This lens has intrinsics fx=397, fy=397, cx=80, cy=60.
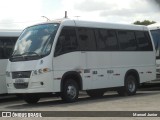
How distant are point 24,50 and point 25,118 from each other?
16.0 feet

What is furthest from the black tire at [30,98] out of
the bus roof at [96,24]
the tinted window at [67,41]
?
the bus roof at [96,24]

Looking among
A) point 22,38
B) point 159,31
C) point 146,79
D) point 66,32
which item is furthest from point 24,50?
point 159,31

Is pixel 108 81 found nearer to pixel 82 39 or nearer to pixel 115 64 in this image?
pixel 115 64

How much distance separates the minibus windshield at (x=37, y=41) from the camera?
13.3m

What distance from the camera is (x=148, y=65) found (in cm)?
1794

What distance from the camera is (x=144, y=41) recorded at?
18078 mm

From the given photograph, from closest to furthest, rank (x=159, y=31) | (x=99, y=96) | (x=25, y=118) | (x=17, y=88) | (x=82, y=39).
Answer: (x=25, y=118), (x=17, y=88), (x=82, y=39), (x=99, y=96), (x=159, y=31)

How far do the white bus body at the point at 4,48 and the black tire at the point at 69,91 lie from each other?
11.2ft

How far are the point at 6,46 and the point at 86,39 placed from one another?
3766mm

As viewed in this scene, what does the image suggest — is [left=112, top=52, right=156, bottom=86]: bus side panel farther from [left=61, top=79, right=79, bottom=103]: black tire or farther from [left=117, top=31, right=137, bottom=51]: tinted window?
[left=61, top=79, right=79, bottom=103]: black tire

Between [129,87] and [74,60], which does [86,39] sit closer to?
[74,60]

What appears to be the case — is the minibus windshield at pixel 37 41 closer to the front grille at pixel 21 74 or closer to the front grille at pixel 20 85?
the front grille at pixel 21 74

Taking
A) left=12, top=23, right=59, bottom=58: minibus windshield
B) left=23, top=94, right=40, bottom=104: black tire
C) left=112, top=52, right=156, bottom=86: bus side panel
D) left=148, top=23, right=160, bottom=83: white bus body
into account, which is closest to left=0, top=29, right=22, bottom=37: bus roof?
left=12, top=23, right=59, bottom=58: minibus windshield

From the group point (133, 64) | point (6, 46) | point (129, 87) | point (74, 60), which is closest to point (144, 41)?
point (133, 64)
